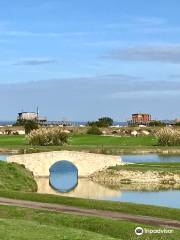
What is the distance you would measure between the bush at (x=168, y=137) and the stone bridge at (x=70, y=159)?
3688 cm

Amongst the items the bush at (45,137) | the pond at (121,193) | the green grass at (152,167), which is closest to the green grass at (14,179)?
the pond at (121,193)

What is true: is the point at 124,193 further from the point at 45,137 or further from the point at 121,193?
the point at 45,137

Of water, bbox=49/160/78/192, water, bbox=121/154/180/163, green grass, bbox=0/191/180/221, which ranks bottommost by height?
green grass, bbox=0/191/180/221

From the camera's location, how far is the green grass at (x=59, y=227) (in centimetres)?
2803

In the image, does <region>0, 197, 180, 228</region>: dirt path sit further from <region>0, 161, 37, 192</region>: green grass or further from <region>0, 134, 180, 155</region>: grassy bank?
<region>0, 134, 180, 155</region>: grassy bank

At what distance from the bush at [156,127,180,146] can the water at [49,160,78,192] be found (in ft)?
82.3

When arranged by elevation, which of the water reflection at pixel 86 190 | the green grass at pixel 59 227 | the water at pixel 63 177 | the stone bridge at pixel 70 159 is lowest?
the green grass at pixel 59 227

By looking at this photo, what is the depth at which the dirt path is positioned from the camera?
33.5 m

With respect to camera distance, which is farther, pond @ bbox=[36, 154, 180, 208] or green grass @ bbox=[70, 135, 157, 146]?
green grass @ bbox=[70, 135, 157, 146]

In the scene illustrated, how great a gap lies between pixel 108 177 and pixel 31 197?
112 feet

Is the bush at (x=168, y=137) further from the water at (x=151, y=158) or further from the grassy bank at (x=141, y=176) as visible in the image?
the grassy bank at (x=141, y=176)

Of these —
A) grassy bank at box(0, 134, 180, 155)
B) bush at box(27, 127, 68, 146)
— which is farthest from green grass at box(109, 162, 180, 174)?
bush at box(27, 127, 68, 146)

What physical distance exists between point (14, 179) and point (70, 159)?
2033 cm

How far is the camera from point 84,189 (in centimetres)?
6806
